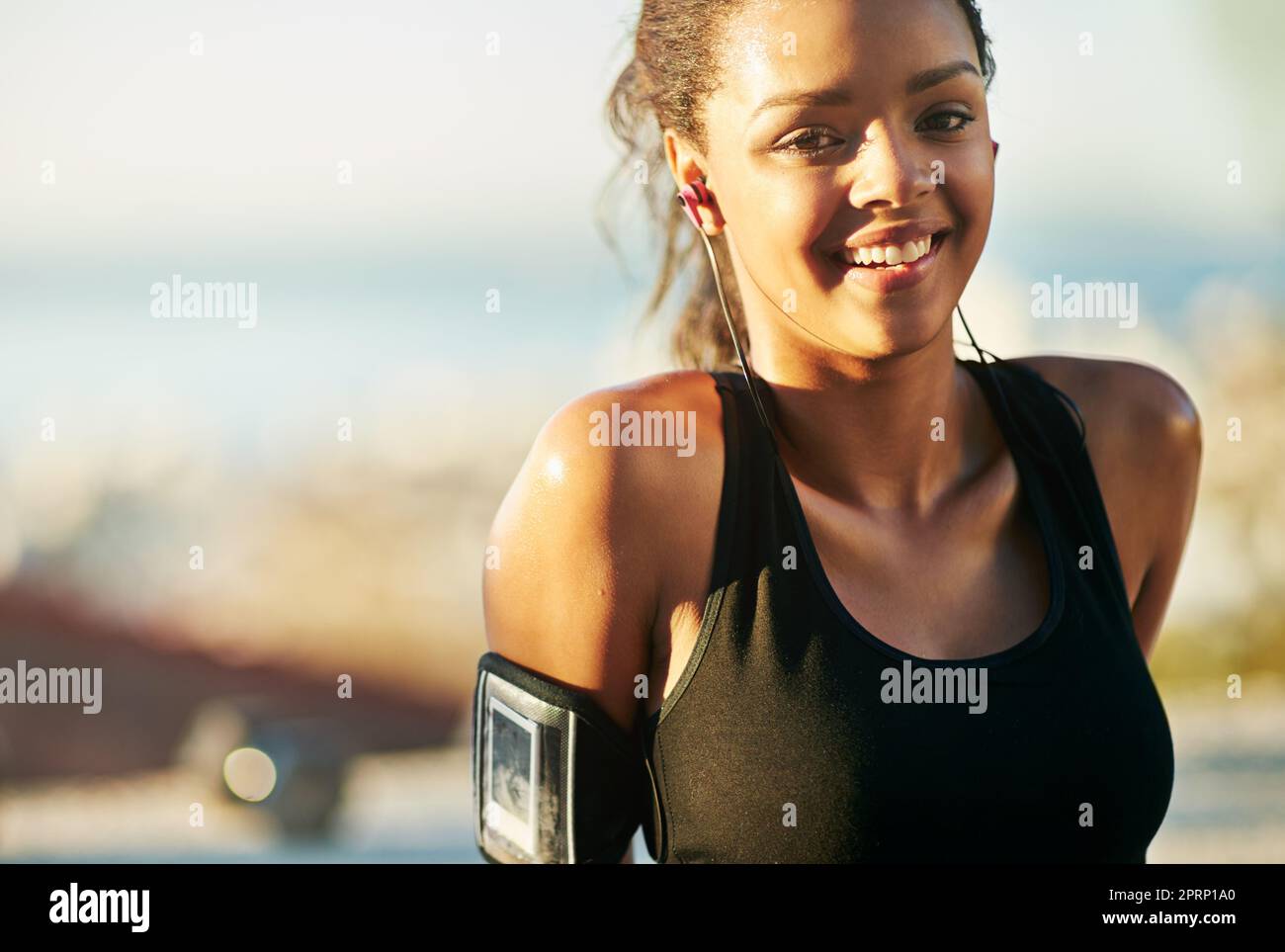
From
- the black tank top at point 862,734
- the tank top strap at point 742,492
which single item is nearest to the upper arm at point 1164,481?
the black tank top at point 862,734

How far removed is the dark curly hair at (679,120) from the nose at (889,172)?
0.17 meters

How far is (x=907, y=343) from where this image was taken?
1.06 metres

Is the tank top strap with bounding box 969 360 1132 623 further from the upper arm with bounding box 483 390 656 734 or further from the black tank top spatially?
the upper arm with bounding box 483 390 656 734

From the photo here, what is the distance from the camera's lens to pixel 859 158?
3.37 feet

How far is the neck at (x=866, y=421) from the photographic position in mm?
1133

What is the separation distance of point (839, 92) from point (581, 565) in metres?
0.49

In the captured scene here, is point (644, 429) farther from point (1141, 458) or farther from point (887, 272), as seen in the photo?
point (1141, 458)

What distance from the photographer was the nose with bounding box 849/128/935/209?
3.32ft

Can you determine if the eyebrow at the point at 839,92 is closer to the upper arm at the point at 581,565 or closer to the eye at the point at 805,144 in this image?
the eye at the point at 805,144
